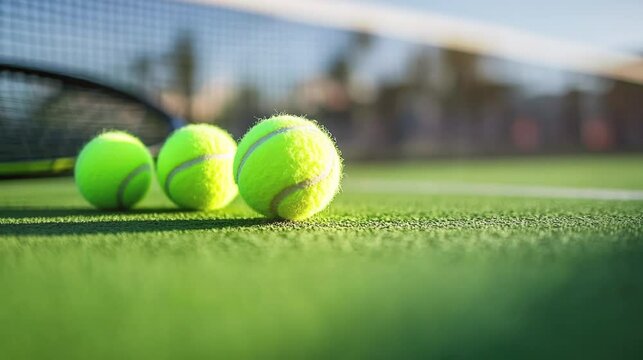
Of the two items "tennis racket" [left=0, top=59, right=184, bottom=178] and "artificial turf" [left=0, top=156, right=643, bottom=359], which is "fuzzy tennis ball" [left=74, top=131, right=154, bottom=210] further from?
"artificial turf" [left=0, top=156, right=643, bottom=359]

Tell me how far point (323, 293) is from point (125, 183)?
1750 mm

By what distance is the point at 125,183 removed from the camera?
2.59m

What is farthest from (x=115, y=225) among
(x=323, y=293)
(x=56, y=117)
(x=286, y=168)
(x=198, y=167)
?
(x=56, y=117)

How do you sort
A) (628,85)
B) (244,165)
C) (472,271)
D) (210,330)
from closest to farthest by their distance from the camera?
(210,330) < (472,271) < (244,165) < (628,85)

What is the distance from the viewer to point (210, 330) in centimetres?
90

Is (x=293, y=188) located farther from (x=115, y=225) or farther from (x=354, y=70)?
(x=354, y=70)

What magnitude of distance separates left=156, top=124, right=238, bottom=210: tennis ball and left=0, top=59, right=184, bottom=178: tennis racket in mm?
822

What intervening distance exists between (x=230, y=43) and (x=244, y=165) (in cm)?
611

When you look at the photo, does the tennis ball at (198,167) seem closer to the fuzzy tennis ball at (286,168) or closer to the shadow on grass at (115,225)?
the shadow on grass at (115,225)

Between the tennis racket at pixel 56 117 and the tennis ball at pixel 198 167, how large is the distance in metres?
0.82

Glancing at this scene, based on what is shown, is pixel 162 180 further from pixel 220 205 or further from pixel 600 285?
pixel 600 285

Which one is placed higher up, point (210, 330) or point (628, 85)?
point (628, 85)

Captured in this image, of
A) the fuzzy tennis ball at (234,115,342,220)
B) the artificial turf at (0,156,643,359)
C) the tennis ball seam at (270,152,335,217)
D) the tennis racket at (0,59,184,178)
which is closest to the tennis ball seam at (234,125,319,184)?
the fuzzy tennis ball at (234,115,342,220)

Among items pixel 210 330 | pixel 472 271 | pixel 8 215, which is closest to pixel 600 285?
pixel 472 271
